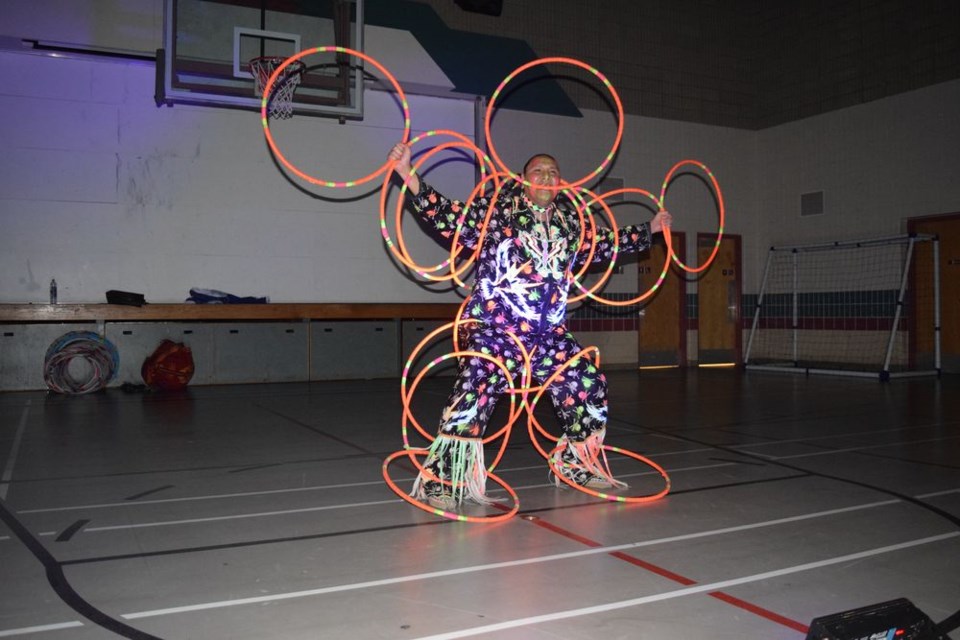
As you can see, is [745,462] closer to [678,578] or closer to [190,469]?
[678,578]

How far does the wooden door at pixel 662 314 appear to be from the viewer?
1330 cm

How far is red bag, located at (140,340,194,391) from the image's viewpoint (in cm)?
948

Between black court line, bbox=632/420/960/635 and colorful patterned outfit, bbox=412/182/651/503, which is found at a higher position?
colorful patterned outfit, bbox=412/182/651/503

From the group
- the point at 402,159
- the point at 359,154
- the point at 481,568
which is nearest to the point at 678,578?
the point at 481,568

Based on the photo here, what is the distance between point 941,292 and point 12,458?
1189 centimetres

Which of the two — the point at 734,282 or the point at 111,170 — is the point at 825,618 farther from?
the point at 734,282

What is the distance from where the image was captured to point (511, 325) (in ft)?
12.9

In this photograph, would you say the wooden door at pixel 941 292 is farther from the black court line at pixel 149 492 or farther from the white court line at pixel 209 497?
the black court line at pixel 149 492

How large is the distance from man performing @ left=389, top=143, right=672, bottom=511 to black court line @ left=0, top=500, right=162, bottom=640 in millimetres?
1555

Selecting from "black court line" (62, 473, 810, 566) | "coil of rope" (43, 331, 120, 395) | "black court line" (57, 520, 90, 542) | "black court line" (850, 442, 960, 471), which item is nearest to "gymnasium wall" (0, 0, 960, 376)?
"coil of rope" (43, 331, 120, 395)

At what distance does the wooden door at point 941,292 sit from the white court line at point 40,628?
476 inches

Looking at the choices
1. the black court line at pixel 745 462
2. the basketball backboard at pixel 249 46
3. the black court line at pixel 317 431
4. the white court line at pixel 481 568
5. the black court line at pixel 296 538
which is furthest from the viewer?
the basketball backboard at pixel 249 46

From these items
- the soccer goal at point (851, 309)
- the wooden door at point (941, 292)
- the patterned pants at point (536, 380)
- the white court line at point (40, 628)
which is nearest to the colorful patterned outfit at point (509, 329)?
the patterned pants at point (536, 380)

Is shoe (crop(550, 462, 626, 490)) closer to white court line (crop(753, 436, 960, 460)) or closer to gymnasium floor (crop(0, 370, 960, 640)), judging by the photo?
gymnasium floor (crop(0, 370, 960, 640))
